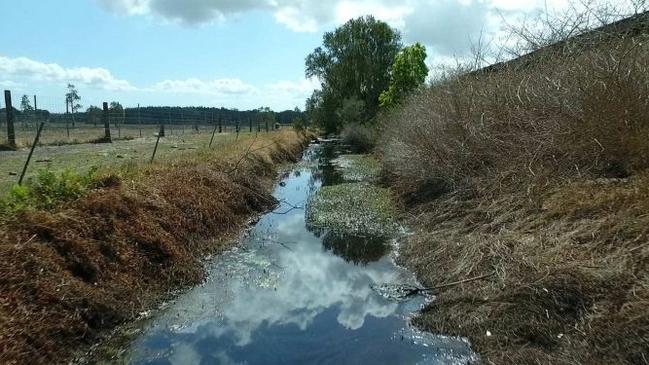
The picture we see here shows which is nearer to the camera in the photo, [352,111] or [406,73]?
[406,73]

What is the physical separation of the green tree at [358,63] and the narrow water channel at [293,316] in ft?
143

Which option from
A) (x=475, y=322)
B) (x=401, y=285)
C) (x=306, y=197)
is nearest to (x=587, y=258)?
(x=475, y=322)

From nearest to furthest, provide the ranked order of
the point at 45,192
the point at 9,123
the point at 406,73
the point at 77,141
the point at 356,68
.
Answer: the point at 45,192
the point at 9,123
the point at 77,141
the point at 406,73
the point at 356,68

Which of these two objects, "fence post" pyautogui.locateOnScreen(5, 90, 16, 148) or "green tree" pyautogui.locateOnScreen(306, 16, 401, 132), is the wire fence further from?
"green tree" pyautogui.locateOnScreen(306, 16, 401, 132)

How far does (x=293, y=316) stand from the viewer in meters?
7.19

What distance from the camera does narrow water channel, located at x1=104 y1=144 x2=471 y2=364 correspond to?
5.96 metres

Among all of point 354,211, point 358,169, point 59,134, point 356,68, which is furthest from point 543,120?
point 356,68

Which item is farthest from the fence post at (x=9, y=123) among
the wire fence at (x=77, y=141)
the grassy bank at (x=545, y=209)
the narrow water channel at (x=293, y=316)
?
the grassy bank at (x=545, y=209)

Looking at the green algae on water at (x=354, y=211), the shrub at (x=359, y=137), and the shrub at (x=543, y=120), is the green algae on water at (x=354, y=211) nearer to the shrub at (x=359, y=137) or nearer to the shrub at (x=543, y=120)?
the shrub at (x=543, y=120)

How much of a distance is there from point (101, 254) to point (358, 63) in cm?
5140

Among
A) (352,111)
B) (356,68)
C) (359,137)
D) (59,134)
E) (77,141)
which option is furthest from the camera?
(356,68)

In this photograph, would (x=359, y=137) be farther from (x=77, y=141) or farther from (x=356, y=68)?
(x=77, y=141)

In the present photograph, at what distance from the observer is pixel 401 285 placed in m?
8.09

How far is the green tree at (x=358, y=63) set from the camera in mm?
54844
